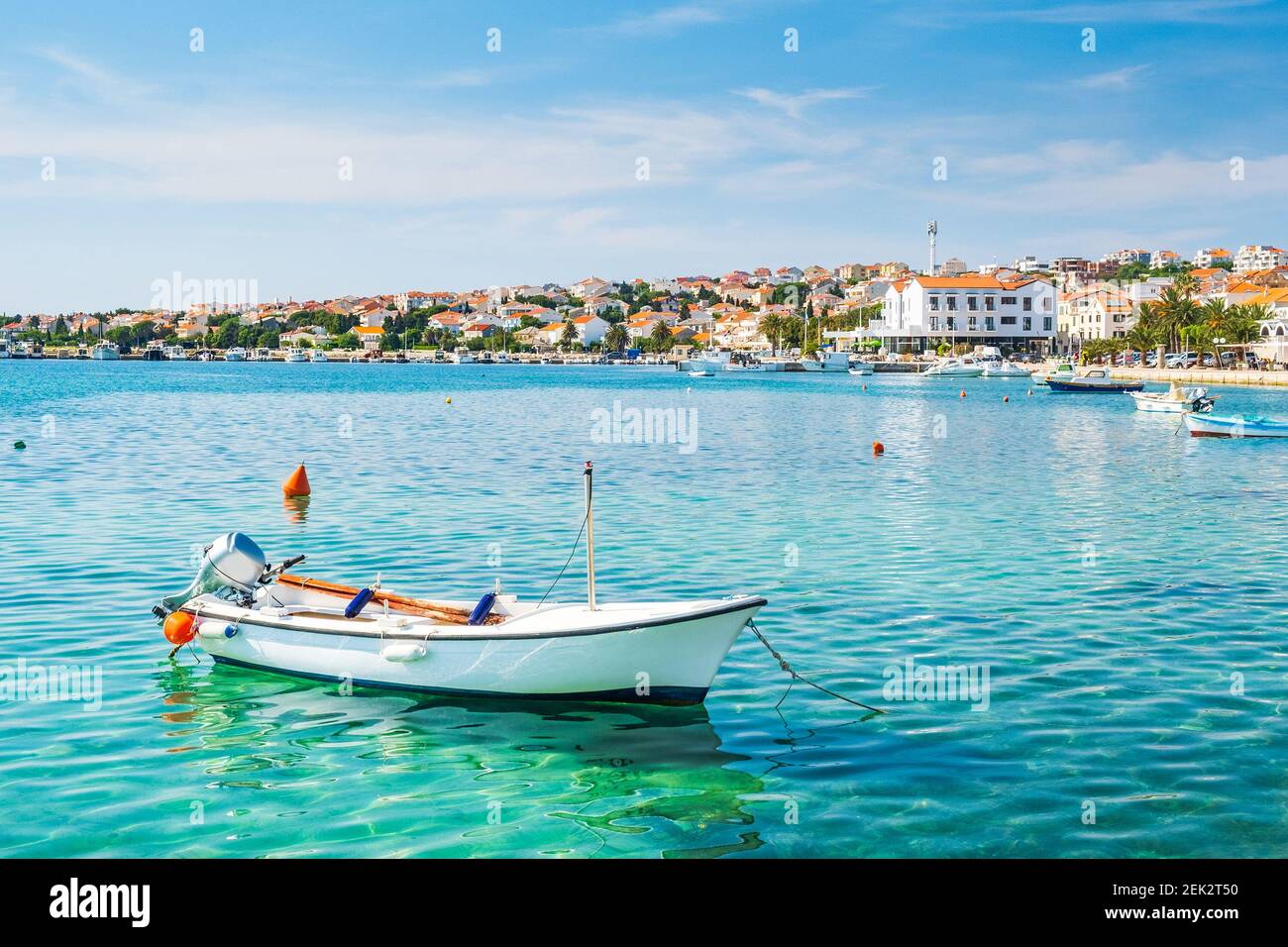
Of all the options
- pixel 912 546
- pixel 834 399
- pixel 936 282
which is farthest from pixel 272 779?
pixel 936 282

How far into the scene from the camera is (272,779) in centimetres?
1090

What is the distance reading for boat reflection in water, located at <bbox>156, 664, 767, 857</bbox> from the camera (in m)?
9.68

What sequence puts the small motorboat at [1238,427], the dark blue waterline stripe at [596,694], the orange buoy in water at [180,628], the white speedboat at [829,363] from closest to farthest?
the dark blue waterline stripe at [596,694], the orange buoy in water at [180,628], the small motorboat at [1238,427], the white speedboat at [829,363]

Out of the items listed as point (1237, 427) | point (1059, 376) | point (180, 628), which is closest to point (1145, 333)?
point (1059, 376)

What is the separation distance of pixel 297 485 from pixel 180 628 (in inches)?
663

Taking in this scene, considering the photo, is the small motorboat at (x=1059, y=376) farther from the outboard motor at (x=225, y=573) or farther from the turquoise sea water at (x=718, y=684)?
the outboard motor at (x=225, y=573)

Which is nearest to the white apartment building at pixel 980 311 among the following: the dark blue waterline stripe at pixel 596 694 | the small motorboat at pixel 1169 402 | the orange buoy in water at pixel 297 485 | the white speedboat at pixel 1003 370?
the white speedboat at pixel 1003 370

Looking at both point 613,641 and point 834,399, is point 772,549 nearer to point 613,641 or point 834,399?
point 613,641

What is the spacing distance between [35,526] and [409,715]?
51.9ft

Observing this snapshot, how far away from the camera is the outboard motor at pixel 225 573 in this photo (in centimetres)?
1448

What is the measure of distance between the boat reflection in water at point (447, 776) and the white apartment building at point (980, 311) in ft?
493

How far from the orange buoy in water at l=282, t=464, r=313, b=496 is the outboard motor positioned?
1586cm
